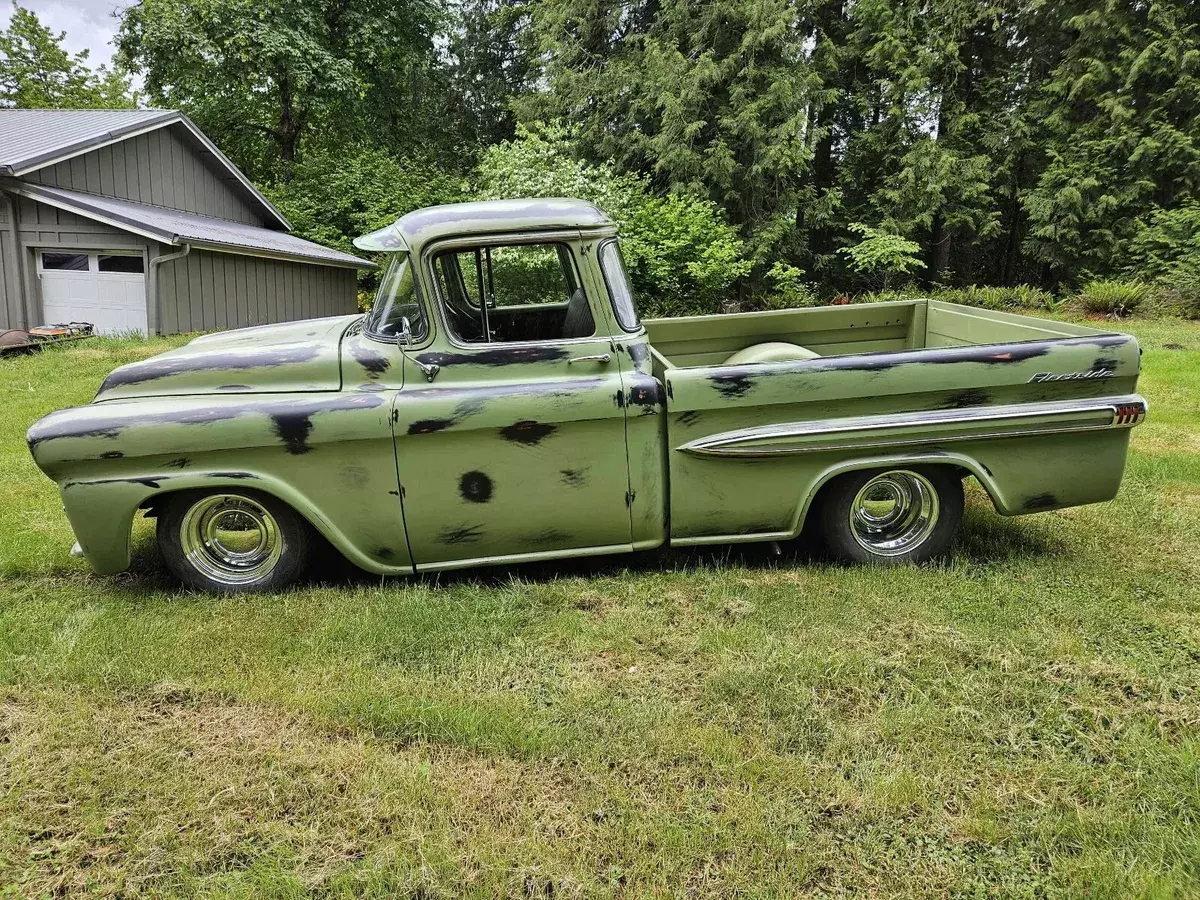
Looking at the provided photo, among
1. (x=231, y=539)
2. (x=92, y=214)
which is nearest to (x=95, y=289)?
(x=92, y=214)

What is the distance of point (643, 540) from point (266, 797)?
223 centimetres

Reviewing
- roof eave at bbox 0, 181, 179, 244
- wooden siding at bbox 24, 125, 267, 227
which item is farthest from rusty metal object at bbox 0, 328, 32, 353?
wooden siding at bbox 24, 125, 267, 227

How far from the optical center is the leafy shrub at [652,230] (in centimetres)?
1834

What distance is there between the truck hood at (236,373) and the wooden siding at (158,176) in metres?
14.9

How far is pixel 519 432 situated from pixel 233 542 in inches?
68.6

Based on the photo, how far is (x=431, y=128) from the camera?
30141 mm

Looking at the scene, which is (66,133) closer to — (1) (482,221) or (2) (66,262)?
(2) (66,262)

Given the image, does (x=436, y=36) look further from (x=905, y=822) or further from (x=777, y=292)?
(x=905, y=822)

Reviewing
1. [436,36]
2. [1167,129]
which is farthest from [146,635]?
[436,36]

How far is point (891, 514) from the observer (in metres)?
4.77

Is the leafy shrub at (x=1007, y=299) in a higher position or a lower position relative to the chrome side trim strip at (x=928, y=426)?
higher

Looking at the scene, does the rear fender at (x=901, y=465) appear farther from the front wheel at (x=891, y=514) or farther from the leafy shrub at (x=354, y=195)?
the leafy shrub at (x=354, y=195)

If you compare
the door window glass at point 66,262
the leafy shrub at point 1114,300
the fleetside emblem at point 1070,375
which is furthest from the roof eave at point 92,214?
the leafy shrub at point 1114,300

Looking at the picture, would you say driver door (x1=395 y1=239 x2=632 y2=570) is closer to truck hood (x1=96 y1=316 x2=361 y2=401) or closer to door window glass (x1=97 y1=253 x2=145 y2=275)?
truck hood (x1=96 y1=316 x2=361 y2=401)
